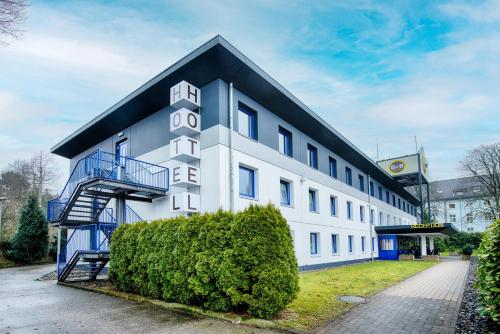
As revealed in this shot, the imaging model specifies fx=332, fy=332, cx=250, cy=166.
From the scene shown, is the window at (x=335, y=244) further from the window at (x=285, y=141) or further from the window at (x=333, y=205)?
the window at (x=285, y=141)

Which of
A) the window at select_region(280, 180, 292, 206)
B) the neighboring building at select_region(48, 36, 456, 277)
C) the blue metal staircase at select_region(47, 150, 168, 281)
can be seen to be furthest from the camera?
the window at select_region(280, 180, 292, 206)

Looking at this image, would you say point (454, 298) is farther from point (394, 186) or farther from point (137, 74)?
point (394, 186)

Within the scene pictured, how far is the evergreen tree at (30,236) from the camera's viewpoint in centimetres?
2409

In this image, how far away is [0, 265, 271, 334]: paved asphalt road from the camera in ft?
20.8

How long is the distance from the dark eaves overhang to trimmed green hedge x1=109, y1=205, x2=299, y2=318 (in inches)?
258

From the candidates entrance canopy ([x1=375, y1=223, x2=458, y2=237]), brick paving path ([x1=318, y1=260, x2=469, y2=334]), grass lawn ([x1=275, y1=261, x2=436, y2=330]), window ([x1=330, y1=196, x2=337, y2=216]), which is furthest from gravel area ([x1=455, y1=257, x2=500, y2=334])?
entrance canopy ([x1=375, y1=223, x2=458, y2=237])

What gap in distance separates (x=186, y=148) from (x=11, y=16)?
892 centimetres

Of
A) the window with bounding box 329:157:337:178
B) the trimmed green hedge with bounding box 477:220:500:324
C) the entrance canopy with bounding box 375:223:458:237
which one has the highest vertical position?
the window with bounding box 329:157:337:178

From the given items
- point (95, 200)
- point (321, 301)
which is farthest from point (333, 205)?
point (95, 200)

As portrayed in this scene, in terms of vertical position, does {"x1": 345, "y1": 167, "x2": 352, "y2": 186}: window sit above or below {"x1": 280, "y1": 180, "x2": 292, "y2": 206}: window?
above

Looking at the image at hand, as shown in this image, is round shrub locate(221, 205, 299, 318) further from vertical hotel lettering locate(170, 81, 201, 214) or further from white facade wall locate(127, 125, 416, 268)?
vertical hotel lettering locate(170, 81, 201, 214)

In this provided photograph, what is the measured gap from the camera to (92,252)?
12367mm

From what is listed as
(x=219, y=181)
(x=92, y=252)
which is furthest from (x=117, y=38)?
(x=92, y=252)

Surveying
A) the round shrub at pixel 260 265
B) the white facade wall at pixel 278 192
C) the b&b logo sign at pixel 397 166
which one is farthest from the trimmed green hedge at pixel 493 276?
the b&b logo sign at pixel 397 166
